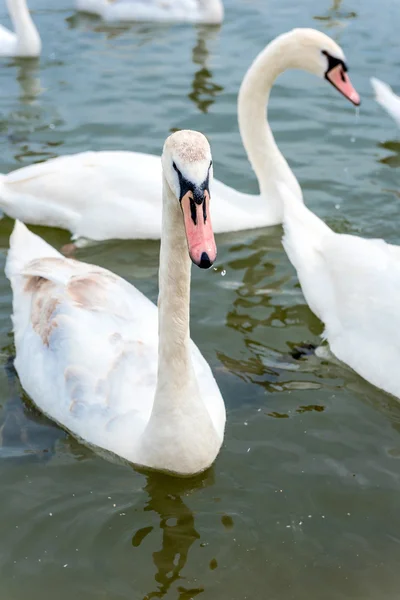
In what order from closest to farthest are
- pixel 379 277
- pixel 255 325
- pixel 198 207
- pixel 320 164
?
1. pixel 198 207
2. pixel 379 277
3. pixel 255 325
4. pixel 320 164

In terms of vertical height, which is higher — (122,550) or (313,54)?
(313,54)

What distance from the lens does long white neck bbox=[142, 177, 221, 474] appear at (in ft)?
15.3

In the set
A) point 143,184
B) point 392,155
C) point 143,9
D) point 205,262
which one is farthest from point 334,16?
Result: point 205,262

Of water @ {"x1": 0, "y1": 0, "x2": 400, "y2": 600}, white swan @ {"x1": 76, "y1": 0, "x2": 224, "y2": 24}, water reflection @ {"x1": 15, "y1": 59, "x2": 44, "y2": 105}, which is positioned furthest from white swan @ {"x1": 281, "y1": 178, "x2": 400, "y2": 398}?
white swan @ {"x1": 76, "y1": 0, "x2": 224, "y2": 24}

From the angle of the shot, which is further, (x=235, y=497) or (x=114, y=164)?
(x=114, y=164)

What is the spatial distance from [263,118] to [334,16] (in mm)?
7016

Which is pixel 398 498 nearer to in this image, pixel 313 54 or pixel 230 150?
pixel 313 54

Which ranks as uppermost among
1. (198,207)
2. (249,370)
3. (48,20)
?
(198,207)

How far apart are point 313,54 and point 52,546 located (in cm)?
537

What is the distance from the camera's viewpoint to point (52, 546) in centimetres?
489

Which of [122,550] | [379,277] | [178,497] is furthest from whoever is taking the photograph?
[379,277]

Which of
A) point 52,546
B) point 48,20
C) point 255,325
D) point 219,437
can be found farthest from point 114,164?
point 48,20

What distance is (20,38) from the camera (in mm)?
13117

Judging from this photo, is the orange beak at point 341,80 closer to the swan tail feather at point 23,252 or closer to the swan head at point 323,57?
the swan head at point 323,57
